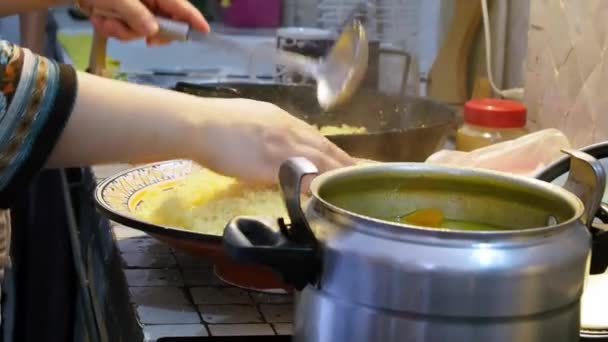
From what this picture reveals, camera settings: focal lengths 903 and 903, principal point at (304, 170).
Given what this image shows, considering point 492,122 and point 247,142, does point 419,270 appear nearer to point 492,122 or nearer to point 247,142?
point 247,142

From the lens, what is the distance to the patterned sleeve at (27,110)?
0.59 m

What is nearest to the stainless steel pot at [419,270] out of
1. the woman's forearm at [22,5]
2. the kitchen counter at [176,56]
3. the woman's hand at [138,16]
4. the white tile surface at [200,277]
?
the white tile surface at [200,277]

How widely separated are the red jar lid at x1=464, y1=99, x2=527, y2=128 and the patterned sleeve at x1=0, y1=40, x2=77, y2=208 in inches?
22.4

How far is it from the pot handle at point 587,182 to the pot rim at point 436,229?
1 centimetres

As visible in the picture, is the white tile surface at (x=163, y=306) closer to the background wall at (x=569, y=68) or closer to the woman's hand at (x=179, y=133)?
the woman's hand at (x=179, y=133)

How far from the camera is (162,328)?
0.64m

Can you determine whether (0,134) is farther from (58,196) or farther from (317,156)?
(58,196)

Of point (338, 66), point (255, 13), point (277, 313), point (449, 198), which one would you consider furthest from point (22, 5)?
point (255, 13)

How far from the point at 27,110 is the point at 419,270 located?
0.31 metres

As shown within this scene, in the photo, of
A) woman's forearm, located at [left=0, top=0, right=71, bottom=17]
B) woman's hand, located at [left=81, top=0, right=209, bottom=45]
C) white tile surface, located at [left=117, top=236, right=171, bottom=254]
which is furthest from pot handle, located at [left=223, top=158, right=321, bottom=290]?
woman's forearm, located at [left=0, top=0, right=71, bottom=17]

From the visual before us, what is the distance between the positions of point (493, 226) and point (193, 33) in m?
0.65

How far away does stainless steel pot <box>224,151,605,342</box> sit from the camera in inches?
15.7

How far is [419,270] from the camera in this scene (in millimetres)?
398

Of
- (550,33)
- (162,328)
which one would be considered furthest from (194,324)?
(550,33)
